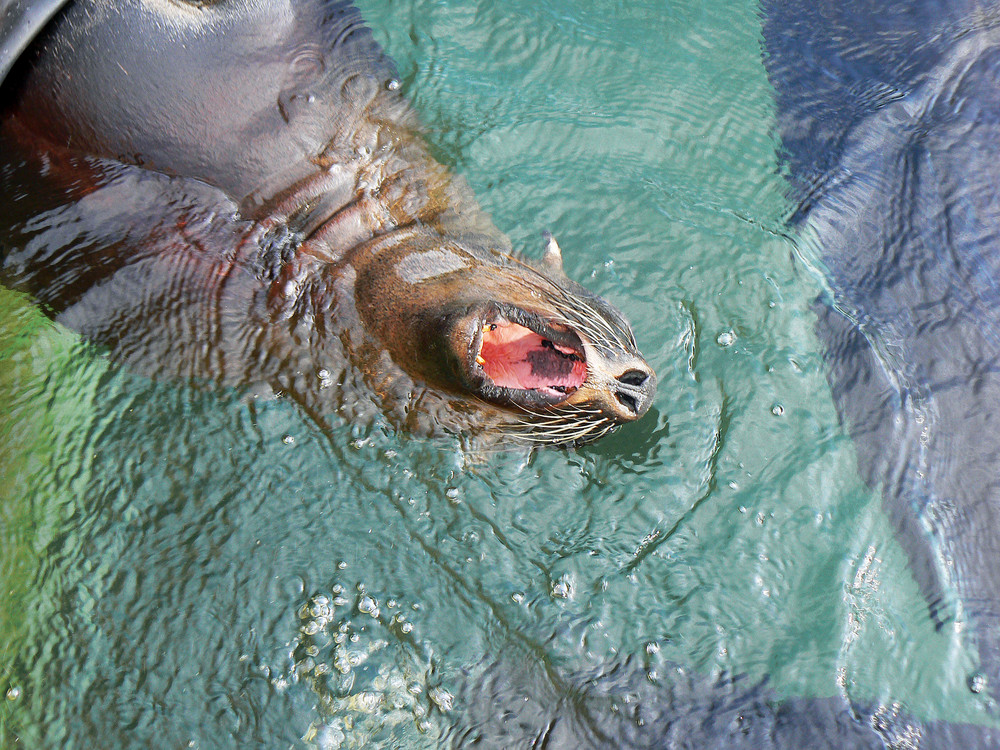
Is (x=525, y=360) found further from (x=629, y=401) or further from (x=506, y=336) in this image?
(x=629, y=401)

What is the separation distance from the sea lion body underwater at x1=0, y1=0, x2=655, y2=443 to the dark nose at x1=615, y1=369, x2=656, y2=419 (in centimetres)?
21

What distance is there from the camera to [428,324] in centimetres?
318

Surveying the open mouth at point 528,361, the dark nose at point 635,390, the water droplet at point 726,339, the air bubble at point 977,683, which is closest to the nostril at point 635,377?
the dark nose at point 635,390

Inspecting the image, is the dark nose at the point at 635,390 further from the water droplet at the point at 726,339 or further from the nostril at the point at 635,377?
the water droplet at the point at 726,339

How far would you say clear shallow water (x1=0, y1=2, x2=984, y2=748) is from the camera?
10.8 ft

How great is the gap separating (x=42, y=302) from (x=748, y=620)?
335cm

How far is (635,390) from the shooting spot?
9.88 feet

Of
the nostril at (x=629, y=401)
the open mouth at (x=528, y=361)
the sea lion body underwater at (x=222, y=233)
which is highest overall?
the sea lion body underwater at (x=222, y=233)

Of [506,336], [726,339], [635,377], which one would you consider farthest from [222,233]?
[726,339]

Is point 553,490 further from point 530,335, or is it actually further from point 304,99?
point 304,99

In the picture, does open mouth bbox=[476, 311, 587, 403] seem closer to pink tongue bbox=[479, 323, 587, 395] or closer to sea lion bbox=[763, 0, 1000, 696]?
pink tongue bbox=[479, 323, 587, 395]

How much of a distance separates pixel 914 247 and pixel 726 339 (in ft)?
3.90

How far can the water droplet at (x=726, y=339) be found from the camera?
3971 mm

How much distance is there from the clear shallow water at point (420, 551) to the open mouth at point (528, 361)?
1.95 feet
